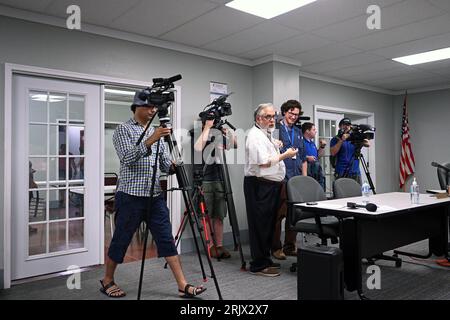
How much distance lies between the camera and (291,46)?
4254 mm

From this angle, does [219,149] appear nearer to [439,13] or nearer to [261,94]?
[261,94]

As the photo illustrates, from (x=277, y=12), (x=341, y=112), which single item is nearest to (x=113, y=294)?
(x=277, y=12)

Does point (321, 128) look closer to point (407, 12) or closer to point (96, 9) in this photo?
point (407, 12)

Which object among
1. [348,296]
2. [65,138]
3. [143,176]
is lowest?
[348,296]

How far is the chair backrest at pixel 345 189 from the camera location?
3464 mm

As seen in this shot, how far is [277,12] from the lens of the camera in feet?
10.8

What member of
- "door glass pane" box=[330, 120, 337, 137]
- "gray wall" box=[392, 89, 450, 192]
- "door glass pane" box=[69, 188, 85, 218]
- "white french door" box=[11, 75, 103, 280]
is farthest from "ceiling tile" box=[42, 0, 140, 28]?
"gray wall" box=[392, 89, 450, 192]

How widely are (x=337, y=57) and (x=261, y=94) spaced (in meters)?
1.09

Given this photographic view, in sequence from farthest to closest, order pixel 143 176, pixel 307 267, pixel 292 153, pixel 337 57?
pixel 337 57
pixel 292 153
pixel 143 176
pixel 307 267

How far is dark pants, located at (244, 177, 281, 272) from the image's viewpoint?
3.07 m

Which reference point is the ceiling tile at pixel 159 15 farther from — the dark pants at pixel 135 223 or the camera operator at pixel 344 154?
the camera operator at pixel 344 154

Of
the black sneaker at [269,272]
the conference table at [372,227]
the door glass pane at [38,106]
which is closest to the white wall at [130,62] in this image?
the door glass pane at [38,106]

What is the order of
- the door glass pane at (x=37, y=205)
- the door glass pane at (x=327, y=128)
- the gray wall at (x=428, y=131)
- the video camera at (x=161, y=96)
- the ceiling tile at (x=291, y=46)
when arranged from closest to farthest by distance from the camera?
the video camera at (x=161, y=96), the door glass pane at (x=37, y=205), the ceiling tile at (x=291, y=46), the door glass pane at (x=327, y=128), the gray wall at (x=428, y=131)

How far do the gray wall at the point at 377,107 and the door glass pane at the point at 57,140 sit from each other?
360cm
